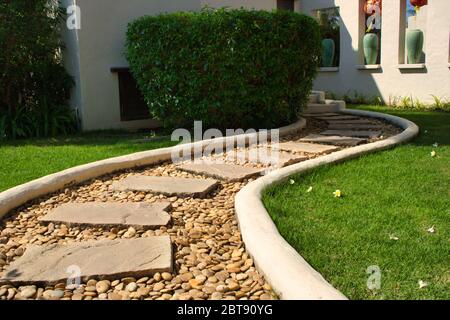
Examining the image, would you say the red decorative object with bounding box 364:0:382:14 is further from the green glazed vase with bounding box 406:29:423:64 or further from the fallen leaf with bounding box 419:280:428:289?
the fallen leaf with bounding box 419:280:428:289

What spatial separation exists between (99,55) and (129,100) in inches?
35.8

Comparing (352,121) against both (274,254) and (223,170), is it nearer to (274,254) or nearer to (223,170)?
(223,170)

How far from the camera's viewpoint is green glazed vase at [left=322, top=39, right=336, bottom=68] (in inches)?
488

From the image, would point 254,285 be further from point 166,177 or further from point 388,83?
point 388,83

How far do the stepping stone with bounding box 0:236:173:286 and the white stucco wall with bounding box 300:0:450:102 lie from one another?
8.92 meters

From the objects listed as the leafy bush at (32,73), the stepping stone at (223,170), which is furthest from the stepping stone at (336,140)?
the leafy bush at (32,73)

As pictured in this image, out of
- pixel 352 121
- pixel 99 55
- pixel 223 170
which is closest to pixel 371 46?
pixel 352 121

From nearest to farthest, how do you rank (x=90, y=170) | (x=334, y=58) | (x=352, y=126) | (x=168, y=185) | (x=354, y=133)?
(x=168, y=185)
(x=90, y=170)
(x=354, y=133)
(x=352, y=126)
(x=334, y=58)

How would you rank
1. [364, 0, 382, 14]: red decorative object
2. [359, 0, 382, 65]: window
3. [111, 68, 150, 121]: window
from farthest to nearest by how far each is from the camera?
1. [359, 0, 382, 65]: window
2. [364, 0, 382, 14]: red decorative object
3. [111, 68, 150, 121]: window

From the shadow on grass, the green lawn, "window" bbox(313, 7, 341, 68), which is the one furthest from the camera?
"window" bbox(313, 7, 341, 68)

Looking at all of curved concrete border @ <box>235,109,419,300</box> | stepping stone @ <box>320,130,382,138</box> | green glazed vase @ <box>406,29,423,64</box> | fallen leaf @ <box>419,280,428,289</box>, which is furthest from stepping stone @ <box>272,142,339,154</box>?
green glazed vase @ <box>406,29,423,64</box>

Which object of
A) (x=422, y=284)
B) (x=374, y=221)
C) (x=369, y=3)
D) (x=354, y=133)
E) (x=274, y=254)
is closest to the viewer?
(x=422, y=284)

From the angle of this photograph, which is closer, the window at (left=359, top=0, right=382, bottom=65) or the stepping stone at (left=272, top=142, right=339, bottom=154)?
the stepping stone at (left=272, top=142, right=339, bottom=154)

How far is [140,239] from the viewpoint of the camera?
9.30ft
